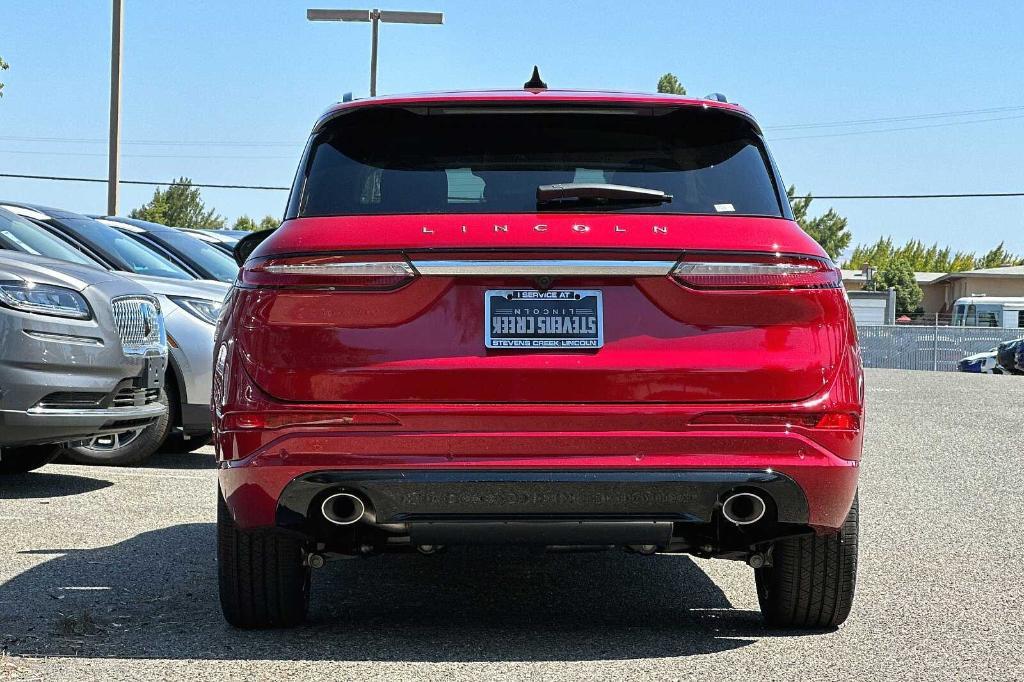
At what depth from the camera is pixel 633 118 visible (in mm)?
4539

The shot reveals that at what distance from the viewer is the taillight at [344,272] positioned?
413 cm

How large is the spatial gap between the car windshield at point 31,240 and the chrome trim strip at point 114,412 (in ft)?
3.70

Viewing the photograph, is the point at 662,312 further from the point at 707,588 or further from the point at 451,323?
the point at 707,588

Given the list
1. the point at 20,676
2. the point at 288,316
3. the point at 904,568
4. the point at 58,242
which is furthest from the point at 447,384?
the point at 58,242

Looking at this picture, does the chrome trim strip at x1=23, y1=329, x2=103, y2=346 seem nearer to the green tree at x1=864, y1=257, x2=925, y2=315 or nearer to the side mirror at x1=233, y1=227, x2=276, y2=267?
the side mirror at x1=233, y1=227, x2=276, y2=267

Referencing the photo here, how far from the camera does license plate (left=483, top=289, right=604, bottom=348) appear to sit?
4.10 meters

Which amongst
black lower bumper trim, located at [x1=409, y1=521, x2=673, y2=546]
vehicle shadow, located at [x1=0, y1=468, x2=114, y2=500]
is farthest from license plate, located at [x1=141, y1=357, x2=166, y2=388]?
black lower bumper trim, located at [x1=409, y1=521, x2=673, y2=546]

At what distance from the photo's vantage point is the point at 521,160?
177 inches

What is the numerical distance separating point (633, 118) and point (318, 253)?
1.11 m

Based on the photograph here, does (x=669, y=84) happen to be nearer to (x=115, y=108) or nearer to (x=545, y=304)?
(x=115, y=108)

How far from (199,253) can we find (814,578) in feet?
27.6

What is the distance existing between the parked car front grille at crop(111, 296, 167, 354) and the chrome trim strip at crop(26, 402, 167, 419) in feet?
1.11

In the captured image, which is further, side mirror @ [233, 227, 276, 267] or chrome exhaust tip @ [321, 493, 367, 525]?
side mirror @ [233, 227, 276, 267]

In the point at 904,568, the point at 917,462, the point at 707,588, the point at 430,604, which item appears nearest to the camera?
the point at 430,604
